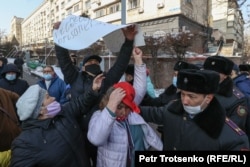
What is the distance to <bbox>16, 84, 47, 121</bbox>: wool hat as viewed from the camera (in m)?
2.17

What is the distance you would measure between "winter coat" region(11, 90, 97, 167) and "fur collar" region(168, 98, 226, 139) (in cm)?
98

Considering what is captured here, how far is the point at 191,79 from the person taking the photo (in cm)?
212

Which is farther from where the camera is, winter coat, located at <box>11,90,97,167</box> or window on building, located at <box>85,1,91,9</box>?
window on building, located at <box>85,1,91,9</box>

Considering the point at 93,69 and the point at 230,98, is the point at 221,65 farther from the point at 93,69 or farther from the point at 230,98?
the point at 93,69

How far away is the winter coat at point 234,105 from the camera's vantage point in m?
2.86

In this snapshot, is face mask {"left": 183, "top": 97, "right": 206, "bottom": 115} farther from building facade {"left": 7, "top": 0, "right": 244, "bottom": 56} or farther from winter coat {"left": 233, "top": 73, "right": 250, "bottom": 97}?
building facade {"left": 7, "top": 0, "right": 244, "bottom": 56}

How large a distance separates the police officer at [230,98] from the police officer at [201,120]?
80 cm

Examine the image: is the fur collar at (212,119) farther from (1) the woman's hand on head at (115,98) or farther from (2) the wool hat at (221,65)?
(2) the wool hat at (221,65)

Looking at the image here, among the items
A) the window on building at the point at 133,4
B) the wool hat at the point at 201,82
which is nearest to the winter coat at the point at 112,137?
the wool hat at the point at 201,82

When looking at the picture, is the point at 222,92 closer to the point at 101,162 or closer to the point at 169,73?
the point at 101,162

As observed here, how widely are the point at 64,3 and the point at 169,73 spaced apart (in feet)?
156

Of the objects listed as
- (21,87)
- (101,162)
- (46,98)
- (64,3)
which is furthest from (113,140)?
(64,3)

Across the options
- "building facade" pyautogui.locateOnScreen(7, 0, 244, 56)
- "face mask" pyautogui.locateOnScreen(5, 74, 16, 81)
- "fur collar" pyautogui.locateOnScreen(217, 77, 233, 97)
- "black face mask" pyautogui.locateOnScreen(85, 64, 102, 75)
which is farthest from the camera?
"building facade" pyautogui.locateOnScreen(7, 0, 244, 56)

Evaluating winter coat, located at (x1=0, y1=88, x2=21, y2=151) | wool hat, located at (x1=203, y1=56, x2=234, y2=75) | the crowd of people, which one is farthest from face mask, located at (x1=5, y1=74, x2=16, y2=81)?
wool hat, located at (x1=203, y1=56, x2=234, y2=75)
